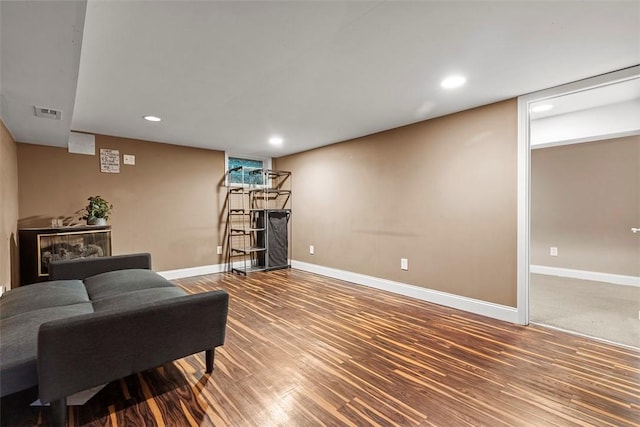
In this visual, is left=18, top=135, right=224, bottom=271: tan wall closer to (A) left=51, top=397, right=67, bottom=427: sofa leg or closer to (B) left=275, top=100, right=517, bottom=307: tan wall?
(B) left=275, top=100, right=517, bottom=307: tan wall

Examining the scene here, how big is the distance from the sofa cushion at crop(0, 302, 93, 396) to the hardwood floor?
1.10 ft

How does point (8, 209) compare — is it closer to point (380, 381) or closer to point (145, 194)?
point (145, 194)

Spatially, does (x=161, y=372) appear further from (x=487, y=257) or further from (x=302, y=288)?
(x=487, y=257)

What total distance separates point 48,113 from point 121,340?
2.14m

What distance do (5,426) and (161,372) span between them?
2.28ft

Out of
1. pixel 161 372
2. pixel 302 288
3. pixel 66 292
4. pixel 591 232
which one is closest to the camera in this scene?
pixel 161 372

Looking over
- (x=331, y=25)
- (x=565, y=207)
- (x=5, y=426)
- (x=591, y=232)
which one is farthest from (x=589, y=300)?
(x=5, y=426)

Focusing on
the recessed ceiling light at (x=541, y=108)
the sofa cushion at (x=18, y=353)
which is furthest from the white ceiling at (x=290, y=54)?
the sofa cushion at (x=18, y=353)

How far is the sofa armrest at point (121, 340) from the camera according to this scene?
1.27 meters

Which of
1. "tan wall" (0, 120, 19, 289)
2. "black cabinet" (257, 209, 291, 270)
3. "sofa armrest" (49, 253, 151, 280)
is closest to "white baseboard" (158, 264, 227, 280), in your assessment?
"black cabinet" (257, 209, 291, 270)

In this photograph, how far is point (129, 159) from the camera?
4109 mm

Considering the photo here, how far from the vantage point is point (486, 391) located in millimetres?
1677

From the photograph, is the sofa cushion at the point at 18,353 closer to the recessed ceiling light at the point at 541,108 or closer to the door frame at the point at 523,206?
the door frame at the point at 523,206

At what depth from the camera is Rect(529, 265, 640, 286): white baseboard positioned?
3.89 m
